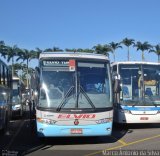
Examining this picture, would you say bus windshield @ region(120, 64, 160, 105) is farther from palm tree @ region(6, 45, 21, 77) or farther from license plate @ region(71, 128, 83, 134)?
palm tree @ region(6, 45, 21, 77)

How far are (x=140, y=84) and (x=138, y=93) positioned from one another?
479 millimetres

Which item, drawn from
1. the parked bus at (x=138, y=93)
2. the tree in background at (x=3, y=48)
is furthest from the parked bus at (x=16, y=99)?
the tree in background at (x=3, y=48)

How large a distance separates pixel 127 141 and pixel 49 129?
2.91 metres

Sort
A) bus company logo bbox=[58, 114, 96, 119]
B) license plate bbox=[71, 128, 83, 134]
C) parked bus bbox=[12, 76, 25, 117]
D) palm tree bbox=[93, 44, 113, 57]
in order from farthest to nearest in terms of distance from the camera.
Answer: palm tree bbox=[93, 44, 113, 57]
parked bus bbox=[12, 76, 25, 117]
license plate bbox=[71, 128, 83, 134]
bus company logo bbox=[58, 114, 96, 119]

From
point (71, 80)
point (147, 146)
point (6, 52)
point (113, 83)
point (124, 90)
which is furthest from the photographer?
point (6, 52)

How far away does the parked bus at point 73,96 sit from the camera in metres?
14.3

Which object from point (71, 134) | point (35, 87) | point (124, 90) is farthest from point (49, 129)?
point (124, 90)

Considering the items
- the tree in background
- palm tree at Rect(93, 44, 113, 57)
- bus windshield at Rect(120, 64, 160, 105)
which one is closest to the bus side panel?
bus windshield at Rect(120, 64, 160, 105)

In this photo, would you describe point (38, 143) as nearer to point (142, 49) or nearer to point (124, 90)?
point (124, 90)

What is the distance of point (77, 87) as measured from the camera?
14758 mm

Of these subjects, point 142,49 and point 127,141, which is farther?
point 142,49

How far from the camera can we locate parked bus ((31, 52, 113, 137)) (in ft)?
47.1

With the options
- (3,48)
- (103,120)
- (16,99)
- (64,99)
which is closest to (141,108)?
(103,120)

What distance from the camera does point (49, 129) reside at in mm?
14305
